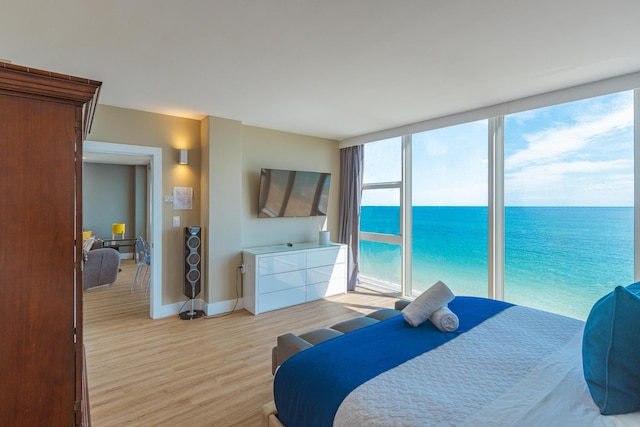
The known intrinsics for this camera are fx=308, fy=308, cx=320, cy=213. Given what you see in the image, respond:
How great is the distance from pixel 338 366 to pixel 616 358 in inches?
40.5

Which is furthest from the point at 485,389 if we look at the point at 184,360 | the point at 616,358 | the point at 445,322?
the point at 184,360

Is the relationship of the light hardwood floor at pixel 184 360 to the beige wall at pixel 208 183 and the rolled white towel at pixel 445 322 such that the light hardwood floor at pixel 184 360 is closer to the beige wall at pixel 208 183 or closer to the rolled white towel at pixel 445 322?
the beige wall at pixel 208 183

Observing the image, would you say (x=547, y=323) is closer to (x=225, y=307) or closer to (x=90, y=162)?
(x=225, y=307)

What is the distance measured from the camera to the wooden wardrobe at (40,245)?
1.01 m

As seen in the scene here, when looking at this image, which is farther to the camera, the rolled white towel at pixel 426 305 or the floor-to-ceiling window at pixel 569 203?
the floor-to-ceiling window at pixel 569 203

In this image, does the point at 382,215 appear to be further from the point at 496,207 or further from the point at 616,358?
the point at 616,358

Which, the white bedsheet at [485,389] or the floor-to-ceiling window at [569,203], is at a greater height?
the floor-to-ceiling window at [569,203]

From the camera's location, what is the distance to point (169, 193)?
389cm

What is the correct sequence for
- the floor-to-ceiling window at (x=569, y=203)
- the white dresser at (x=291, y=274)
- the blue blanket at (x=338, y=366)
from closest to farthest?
the blue blanket at (x=338, y=366)
the floor-to-ceiling window at (x=569, y=203)
the white dresser at (x=291, y=274)

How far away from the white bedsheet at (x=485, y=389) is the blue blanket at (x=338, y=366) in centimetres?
6

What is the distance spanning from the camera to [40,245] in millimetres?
1052

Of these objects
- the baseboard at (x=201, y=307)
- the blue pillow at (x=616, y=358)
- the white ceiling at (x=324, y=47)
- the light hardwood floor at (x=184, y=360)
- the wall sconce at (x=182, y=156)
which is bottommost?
the light hardwood floor at (x=184, y=360)

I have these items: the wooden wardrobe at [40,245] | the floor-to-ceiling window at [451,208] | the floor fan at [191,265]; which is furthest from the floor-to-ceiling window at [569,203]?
the wooden wardrobe at [40,245]

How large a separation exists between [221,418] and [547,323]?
217cm
